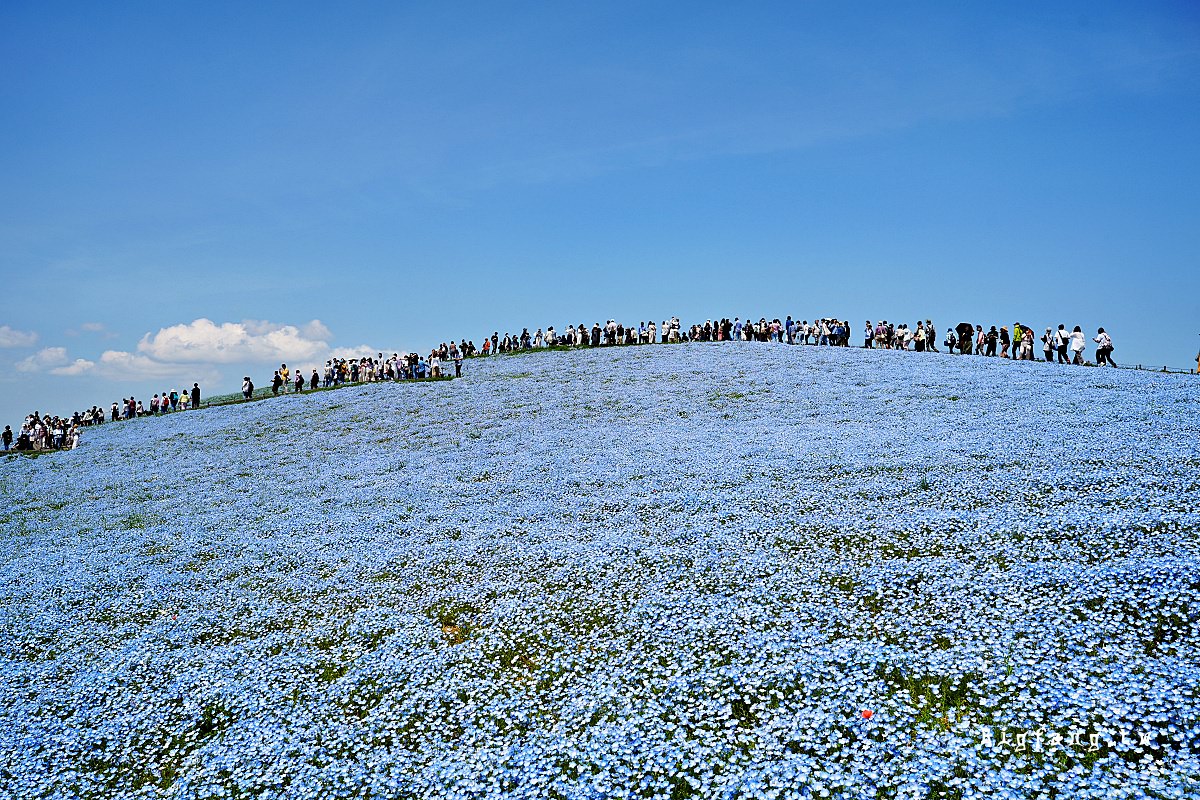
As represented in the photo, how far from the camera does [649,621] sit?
36.9 ft

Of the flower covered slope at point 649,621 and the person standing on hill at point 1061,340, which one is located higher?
the person standing on hill at point 1061,340

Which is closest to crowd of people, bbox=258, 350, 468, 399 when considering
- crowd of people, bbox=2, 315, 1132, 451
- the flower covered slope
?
crowd of people, bbox=2, 315, 1132, 451

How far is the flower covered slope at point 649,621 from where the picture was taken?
315 inches

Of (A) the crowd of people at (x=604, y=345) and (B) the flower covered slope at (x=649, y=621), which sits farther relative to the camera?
(A) the crowd of people at (x=604, y=345)

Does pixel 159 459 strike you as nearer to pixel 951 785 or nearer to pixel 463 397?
pixel 463 397

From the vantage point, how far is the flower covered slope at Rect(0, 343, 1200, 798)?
8000 millimetres

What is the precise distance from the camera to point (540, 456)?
920 inches

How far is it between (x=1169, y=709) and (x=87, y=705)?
14.3m

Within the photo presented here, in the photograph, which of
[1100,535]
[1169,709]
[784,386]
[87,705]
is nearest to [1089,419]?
[1100,535]

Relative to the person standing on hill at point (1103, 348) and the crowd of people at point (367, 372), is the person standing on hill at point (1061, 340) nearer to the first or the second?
the person standing on hill at point (1103, 348)

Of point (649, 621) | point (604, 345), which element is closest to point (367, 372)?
point (604, 345)

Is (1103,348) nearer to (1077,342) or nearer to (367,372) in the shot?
(1077,342)

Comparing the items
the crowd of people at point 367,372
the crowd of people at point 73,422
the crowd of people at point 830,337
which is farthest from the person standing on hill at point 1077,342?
the crowd of people at point 73,422

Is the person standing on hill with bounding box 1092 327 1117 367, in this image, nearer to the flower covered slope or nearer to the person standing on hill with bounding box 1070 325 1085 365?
the person standing on hill with bounding box 1070 325 1085 365
